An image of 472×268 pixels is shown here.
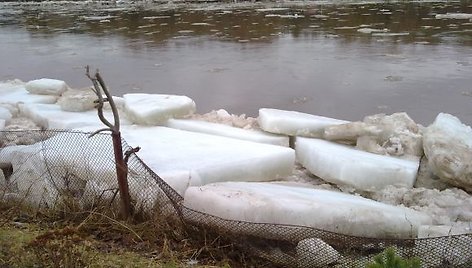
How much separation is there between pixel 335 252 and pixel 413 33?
317 inches

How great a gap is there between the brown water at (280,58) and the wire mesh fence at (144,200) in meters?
2.24

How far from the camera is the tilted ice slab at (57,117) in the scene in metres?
4.52

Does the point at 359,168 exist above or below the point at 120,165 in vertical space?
below

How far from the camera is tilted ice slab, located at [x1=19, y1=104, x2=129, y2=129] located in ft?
14.8

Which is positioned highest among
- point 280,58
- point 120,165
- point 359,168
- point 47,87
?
point 120,165

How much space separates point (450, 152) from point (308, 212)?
→ 129 cm

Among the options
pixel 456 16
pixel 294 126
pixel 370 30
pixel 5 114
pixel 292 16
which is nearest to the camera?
pixel 294 126

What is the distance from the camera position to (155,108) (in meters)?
4.48

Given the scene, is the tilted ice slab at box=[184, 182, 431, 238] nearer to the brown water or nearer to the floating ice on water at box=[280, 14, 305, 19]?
the brown water

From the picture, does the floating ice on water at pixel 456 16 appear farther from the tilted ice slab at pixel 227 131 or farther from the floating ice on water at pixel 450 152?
the tilted ice slab at pixel 227 131

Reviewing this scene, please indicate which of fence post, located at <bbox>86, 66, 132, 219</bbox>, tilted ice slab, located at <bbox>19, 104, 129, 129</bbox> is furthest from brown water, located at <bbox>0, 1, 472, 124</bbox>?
fence post, located at <bbox>86, 66, 132, 219</bbox>

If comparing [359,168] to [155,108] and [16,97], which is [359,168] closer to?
[155,108]

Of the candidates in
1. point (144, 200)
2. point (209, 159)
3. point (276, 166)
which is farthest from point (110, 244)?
point (276, 166)

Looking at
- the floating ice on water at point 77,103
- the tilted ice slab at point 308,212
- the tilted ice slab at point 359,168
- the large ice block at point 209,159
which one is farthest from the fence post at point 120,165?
the floating ice on water at point 77,103
